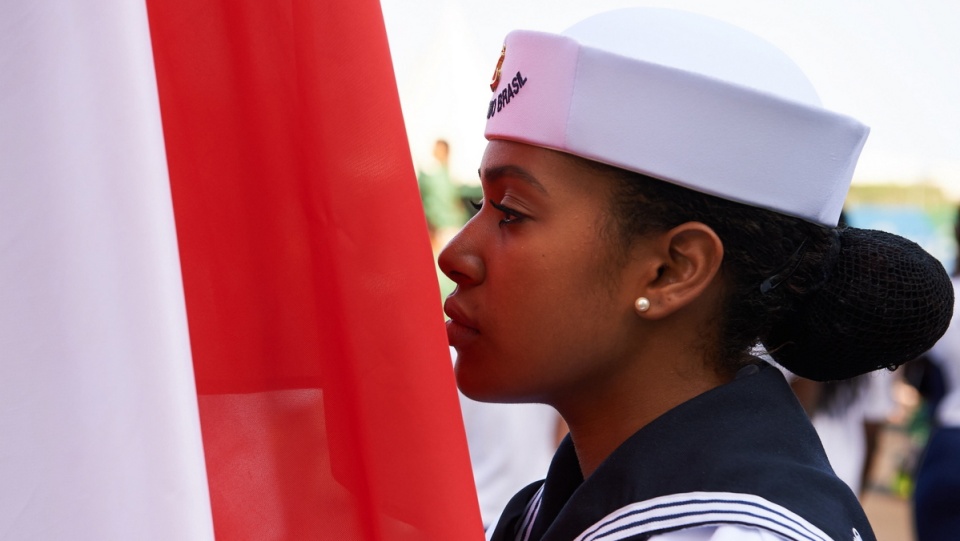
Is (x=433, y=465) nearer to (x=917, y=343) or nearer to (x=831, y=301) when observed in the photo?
(x=831, y=301)

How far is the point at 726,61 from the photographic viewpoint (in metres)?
1.37

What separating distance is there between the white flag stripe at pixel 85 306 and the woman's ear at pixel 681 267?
724mm

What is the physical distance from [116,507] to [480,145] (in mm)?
5075

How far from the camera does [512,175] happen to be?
56.2 inches

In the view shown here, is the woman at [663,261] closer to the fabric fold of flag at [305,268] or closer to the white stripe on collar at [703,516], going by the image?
→ the white stripe on collar at [703,516]

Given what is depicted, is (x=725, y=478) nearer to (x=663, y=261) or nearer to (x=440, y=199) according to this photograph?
(x=663, y=261)

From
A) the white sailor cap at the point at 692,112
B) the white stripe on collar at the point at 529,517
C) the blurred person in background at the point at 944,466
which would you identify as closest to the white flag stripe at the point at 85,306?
the white sailor cap at the point at 692,112

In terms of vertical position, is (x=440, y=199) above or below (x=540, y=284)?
below

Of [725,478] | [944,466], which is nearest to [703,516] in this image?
[725,478]

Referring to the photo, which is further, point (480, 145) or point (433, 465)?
point (480, 145)

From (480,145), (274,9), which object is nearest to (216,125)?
(274,9)

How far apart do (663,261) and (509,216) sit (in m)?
0.22

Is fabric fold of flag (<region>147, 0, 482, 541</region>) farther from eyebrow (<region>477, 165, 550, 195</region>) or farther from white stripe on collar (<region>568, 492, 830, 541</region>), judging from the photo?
eyebrow (<region>477, 165, 550, 195</region>)

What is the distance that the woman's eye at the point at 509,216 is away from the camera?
143 cm
